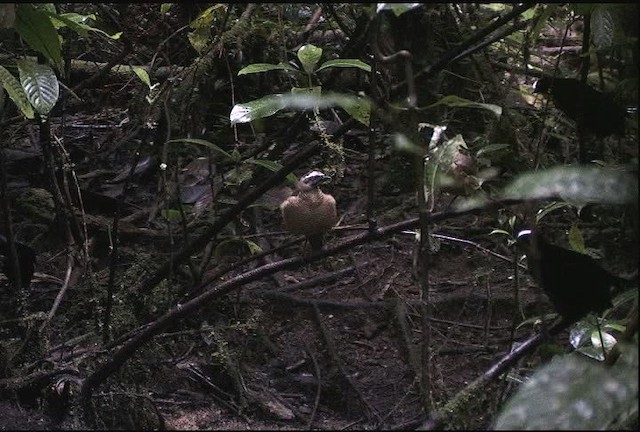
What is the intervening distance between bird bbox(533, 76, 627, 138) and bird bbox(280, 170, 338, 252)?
22.0 inches

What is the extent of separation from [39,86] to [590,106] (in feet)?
3.18

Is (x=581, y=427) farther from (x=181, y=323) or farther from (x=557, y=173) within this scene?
(x=181, y=323)

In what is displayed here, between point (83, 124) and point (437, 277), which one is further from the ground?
point (83, 124)

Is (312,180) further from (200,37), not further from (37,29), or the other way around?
(37,29)

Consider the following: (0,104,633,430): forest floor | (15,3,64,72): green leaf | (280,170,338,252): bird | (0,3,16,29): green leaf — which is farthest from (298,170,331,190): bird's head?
(0,3,16,29): green leaf

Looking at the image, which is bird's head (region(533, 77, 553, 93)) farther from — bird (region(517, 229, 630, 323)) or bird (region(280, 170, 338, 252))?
bird (region(280, 170, 338, 252))

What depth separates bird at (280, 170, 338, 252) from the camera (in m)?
1.61

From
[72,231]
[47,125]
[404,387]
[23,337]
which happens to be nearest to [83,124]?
[72,231]

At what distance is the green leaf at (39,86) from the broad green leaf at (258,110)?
34 centimetres

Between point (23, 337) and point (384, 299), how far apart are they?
36.4 inches

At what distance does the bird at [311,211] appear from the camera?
63.5 inches

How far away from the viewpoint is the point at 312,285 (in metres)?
2.17

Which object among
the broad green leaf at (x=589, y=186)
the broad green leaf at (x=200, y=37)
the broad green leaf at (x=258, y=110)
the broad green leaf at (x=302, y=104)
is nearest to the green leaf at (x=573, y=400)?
the broad green leaf at (x=589, y=186)

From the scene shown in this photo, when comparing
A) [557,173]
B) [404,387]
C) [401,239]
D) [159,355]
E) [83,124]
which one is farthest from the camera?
[83,124]
